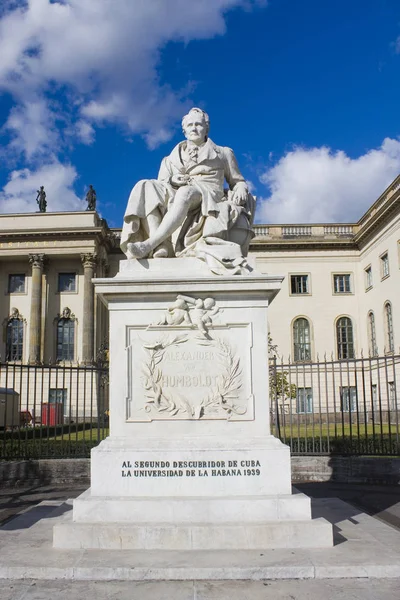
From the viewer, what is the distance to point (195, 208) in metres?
5.70

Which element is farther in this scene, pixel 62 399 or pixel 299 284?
pixel 299 284

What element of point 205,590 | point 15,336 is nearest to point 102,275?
point 15,336

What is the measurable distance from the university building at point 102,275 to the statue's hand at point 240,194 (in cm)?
3758

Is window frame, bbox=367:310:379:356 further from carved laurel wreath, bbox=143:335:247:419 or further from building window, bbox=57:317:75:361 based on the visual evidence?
carved laurel wreath, bbox=143:335:247:419

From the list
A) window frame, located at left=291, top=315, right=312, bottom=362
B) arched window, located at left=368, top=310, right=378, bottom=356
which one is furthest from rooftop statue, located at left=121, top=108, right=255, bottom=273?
window frame, located at left=291, top=315, right=312, bottom=362

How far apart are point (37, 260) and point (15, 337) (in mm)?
6410

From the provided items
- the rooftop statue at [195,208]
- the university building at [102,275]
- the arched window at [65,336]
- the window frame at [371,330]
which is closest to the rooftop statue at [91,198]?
the university building at [102,275]

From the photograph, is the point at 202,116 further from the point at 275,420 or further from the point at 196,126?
the point at 275,420

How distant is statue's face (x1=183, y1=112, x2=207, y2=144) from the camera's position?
593cm

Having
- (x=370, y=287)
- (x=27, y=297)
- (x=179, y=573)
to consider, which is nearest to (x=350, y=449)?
(x=179, y=573)

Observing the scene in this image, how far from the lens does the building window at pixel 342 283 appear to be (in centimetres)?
4591

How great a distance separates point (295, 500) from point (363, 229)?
4097cm

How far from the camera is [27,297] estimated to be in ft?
148

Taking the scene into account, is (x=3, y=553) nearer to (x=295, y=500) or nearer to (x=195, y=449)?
(x=195, y=449)
